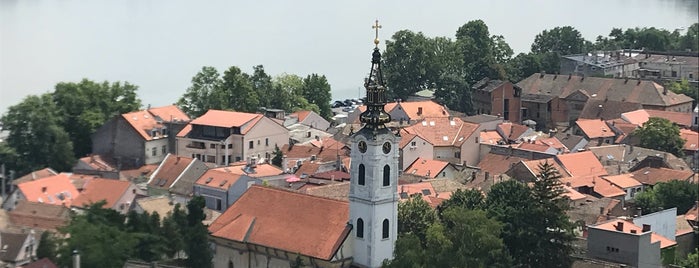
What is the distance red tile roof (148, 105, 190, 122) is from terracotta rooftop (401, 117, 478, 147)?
3.08 meters

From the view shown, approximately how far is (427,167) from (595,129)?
14.3 feet

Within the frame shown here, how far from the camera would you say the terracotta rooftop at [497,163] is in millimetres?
16531

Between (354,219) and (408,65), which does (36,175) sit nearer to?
(354,219)

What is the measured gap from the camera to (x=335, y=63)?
2906 centimetres

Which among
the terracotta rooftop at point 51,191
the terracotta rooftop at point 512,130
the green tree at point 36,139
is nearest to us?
the terracotta rooftop at point 51,191

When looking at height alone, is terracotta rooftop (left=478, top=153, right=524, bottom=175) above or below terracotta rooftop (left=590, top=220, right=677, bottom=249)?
above

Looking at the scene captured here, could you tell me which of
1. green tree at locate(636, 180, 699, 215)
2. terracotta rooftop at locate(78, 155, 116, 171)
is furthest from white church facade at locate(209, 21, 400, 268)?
terracotta rooftop at locate(78, 155, 116, 171)

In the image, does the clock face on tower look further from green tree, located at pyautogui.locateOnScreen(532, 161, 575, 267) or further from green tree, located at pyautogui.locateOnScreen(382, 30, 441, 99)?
green tree, located at pyautogui.locateOnScreen(382, 30, 441, 99)

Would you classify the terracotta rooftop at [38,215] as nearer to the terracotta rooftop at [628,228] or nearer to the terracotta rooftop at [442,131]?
the terracotta rooftop at [628,228]

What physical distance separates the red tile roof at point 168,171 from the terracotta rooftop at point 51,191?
115cm

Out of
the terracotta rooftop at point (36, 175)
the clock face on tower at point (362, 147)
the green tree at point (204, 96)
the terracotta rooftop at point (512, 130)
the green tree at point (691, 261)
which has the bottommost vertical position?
the green tree at point (691, 261)

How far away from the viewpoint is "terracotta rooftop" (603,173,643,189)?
15.5 metres

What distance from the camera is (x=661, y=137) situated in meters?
18.5

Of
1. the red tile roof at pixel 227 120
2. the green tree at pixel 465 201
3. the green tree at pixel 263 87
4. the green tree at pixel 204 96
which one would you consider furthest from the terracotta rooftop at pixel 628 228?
the green tree at pixel 263 87
